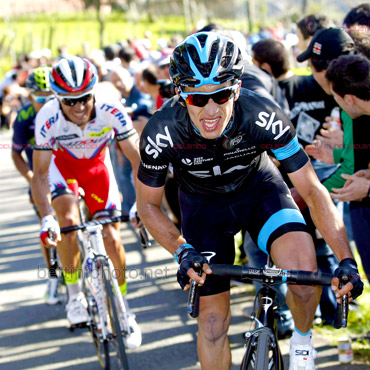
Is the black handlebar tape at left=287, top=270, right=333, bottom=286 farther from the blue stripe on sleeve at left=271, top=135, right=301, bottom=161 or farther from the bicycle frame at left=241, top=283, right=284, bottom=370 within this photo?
the blue stripe on sleeve at left=271, top=135, right=301, bottom=161

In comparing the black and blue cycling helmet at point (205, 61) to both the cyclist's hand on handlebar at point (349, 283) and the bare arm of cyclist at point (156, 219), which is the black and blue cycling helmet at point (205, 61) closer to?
the bare arm of cyclist at point (156, 219)

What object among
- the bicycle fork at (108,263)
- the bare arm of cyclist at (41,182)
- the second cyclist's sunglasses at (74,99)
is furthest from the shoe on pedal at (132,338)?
the second cyclist's sunglasses at (74,99)

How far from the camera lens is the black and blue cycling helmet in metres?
3.29

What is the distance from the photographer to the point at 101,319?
182 inches

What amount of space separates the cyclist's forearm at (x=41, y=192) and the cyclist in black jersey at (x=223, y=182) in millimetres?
1495

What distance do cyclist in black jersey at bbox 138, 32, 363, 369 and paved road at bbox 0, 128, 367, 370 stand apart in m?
1.32

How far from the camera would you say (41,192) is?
16.7 ft

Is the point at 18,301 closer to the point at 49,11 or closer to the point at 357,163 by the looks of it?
the point at 357,163

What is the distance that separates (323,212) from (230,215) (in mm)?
675

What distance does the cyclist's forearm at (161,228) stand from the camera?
349cm

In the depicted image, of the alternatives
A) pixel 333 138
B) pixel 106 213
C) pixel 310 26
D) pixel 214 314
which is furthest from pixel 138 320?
pixel 310 26

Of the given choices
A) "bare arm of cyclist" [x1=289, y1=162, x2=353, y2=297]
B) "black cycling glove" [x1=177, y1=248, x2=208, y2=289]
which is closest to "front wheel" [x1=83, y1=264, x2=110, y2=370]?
"black cycling glove" [x1=177, y1=248, x2=208, y2=289]

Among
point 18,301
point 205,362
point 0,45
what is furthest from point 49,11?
point 205,362

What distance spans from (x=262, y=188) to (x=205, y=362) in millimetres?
1130
